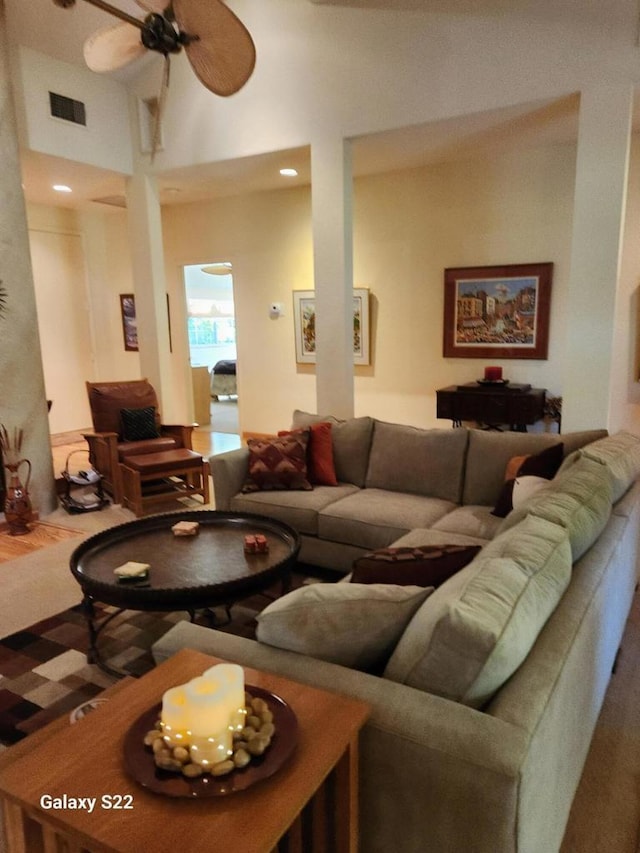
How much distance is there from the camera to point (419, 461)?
11.7 feet

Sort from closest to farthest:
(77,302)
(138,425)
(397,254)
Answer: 1. (138,425)
2. (397,254)
3. (77,302)

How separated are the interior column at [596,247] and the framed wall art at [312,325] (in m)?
2.72

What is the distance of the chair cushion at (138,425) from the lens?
5.09m

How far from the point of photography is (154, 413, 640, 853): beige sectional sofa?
111 centimetres

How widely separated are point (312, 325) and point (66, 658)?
471 cm

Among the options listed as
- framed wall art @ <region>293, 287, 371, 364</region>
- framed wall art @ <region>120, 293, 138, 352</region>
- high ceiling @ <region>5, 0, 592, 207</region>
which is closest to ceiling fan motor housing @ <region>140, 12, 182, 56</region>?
high ceiling @ <region>5, 0, 592, 207</region>

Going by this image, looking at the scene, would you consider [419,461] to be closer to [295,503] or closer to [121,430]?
[295,503]

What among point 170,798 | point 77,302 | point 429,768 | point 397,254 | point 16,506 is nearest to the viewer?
point 170,798

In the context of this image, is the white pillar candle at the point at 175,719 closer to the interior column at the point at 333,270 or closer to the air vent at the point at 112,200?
the interior column at the point at 333,270

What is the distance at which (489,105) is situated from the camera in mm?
3984

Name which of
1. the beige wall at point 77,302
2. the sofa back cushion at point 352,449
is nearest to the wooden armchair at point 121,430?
the sofa back cushion at point 352,449

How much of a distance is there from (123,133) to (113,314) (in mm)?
3158

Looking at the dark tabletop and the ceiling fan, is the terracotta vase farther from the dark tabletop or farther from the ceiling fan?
the ceiling fan

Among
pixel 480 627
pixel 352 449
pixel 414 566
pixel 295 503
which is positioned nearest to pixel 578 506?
pixel 414 566
